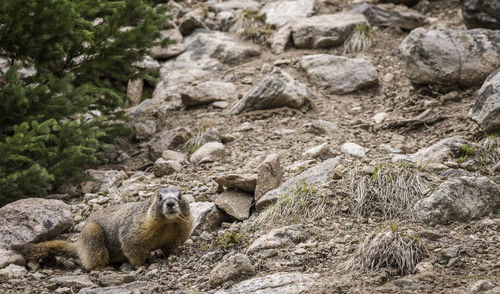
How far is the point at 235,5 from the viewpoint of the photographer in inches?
572

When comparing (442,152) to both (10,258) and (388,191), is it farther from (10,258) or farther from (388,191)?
(10,258)

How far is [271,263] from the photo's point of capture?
17.1 ft

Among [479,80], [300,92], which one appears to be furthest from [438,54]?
[300,92]

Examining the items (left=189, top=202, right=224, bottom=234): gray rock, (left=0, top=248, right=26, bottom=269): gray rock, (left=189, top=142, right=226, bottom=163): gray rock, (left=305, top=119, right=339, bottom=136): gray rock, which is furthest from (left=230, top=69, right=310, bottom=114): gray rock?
(left=0, top=248, right=26, bottom=269): gray rock

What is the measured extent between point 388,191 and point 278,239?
143 cm

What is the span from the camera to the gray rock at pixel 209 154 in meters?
9.00

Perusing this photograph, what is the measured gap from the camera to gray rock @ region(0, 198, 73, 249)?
6590mm

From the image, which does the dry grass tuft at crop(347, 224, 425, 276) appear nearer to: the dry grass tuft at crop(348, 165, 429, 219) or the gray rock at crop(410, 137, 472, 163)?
the dry grass tuft at crop(348, 165, 429, 219)

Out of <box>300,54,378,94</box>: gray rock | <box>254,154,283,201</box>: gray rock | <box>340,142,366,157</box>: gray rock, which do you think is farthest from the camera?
<box>300,54,378,94</box>: gray rock

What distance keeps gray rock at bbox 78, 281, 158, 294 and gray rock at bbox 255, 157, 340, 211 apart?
1.82m

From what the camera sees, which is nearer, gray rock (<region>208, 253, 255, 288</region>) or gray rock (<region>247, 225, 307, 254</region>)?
gray rock (<region>208, 253, 255, 288</region>)

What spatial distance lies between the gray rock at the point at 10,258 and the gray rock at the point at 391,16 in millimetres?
9534

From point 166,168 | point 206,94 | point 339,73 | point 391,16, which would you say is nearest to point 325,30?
point 339,73

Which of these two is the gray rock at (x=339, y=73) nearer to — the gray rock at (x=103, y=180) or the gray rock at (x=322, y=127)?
the gray rock at (x=322, y=127)
